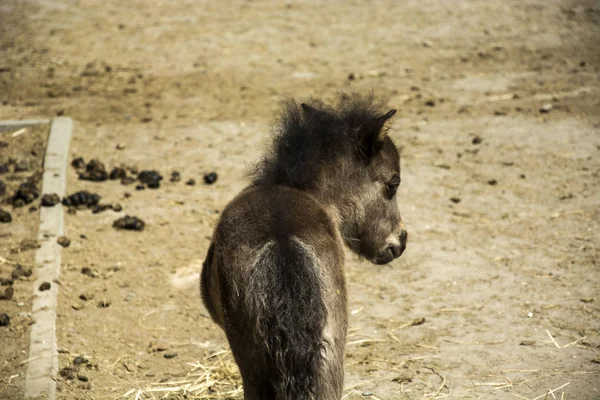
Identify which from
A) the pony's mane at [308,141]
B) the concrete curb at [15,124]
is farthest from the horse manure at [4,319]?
the concrete curb at [15,124]

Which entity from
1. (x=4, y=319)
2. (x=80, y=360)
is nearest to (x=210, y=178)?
(x=4, y=319)

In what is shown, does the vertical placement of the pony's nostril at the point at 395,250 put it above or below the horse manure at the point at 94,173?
above

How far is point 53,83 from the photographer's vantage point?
1105 cm

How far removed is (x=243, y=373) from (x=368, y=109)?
2.09 m

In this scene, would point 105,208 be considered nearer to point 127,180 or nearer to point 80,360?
point 127,180

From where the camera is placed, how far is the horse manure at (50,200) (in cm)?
753

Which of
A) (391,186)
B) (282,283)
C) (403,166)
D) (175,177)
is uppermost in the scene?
(282,283)

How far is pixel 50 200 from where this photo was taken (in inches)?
297

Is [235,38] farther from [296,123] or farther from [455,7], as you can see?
[296,123]

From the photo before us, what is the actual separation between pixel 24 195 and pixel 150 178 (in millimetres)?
1254

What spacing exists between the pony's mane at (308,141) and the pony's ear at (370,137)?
0.04 m

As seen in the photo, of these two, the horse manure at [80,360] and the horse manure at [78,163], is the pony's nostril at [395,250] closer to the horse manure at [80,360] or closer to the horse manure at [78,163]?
the horse manure at [80,360]

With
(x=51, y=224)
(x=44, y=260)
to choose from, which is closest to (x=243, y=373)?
(x=44, y=260)

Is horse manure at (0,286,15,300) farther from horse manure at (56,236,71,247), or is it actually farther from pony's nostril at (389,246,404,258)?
pony's nostril at (389,246,404,258)
